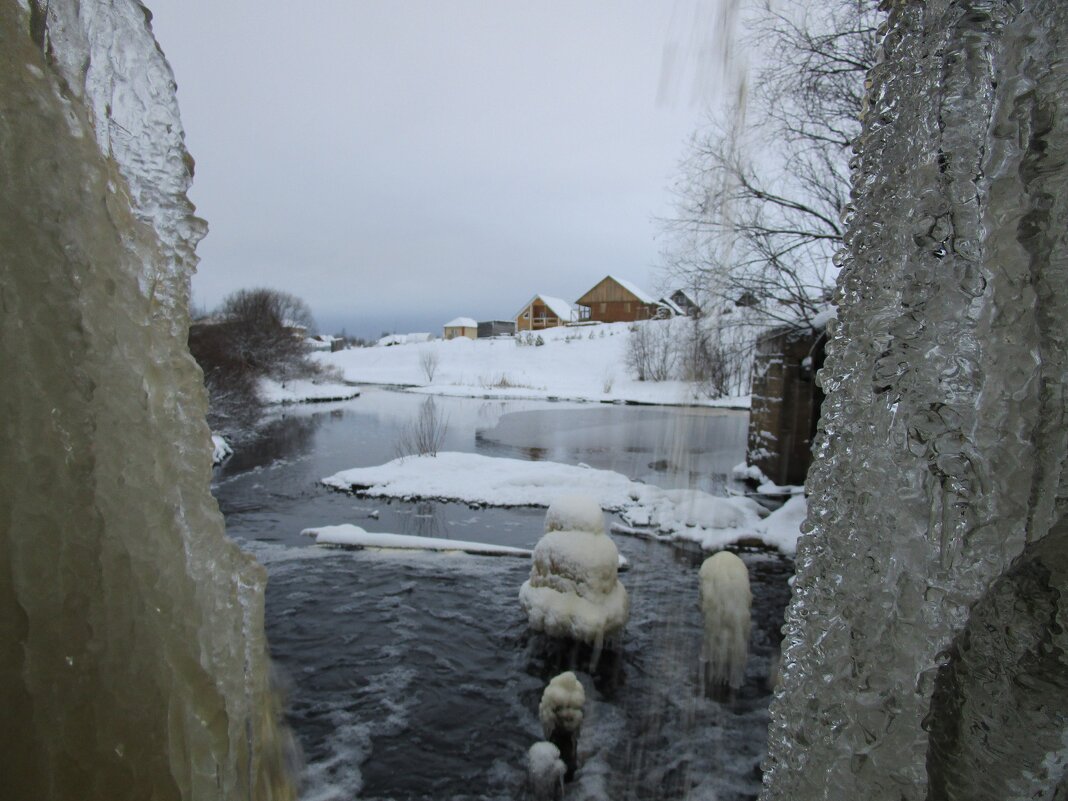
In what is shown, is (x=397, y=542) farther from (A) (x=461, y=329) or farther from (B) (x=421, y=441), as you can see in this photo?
(A) (x=461, y=329)

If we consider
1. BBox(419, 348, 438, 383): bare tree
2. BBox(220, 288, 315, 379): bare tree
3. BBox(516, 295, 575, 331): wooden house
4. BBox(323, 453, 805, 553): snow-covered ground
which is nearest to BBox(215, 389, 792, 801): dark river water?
BBox(323, 453, 805, 553): snow-covered ground

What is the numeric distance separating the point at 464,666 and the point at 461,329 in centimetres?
4656

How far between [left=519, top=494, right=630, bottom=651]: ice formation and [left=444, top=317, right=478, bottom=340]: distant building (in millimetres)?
44808

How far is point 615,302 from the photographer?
130ft

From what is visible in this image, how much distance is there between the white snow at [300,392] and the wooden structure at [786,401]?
61.0ft

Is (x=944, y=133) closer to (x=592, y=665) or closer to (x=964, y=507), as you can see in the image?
(x=964, y=507)

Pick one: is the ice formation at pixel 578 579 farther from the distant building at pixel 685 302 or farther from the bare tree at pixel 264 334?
the bare tree at pixel 264 334

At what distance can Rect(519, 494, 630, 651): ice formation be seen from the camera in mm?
5043

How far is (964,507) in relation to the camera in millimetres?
828

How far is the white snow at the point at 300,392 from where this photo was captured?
2384cm

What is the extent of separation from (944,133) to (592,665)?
5.15 metres

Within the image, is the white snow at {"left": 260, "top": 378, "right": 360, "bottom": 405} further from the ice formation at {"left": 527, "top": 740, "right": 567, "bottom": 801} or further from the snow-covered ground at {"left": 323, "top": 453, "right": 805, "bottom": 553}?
the ice formation at {"left": 527, "top": 740, "right": 567, "bottom": 801}

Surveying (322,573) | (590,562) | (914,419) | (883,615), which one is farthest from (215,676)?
(322,573)

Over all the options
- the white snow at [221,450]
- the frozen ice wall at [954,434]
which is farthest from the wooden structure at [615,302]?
the frozen ice wall at [954,434]
